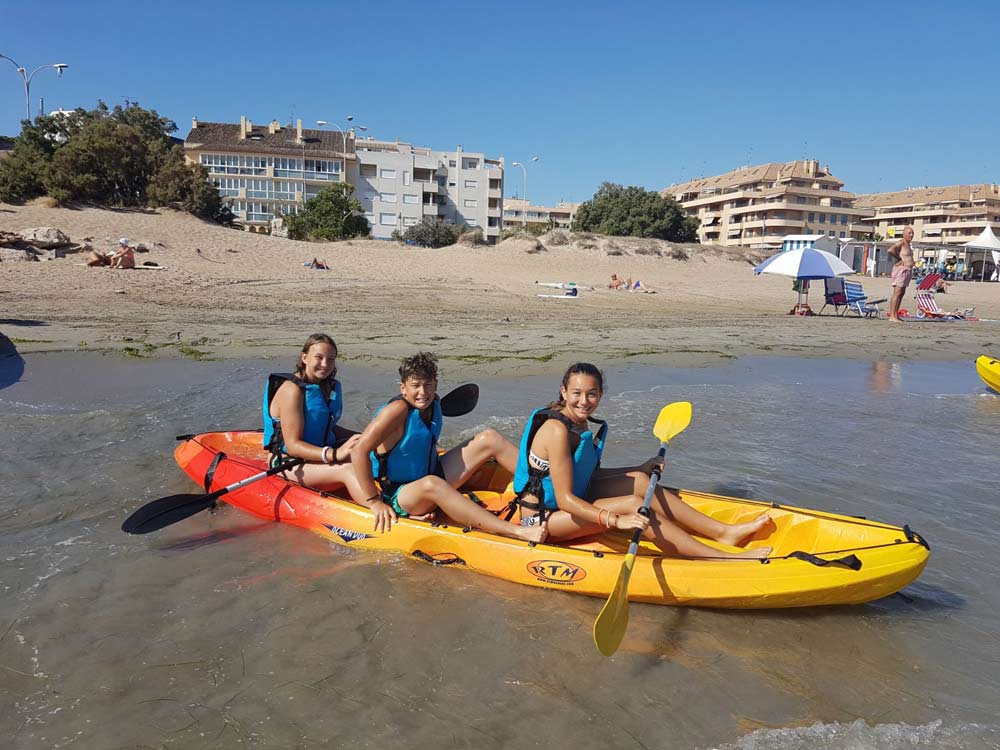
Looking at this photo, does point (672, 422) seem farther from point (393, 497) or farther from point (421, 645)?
point (421, 645)

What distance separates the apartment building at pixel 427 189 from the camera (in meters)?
57.1

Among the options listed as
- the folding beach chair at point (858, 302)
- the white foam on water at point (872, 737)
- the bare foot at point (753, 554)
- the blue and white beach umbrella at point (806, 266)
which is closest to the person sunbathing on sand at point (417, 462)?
the bare foot at point (753, 554)

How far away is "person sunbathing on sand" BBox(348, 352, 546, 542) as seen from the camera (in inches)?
149

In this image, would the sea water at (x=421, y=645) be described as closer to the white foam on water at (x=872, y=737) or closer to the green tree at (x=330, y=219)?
the white foam on water at (x=872, y=737)

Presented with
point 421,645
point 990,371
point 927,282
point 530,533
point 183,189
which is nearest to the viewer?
point 421,645

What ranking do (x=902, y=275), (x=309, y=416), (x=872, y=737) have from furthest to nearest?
(x=902, y=275) < (x=309, y=416) < (x=872, y=737)

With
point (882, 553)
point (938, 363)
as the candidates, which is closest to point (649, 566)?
point (882, 553)

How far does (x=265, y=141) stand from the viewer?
5566 centimetres

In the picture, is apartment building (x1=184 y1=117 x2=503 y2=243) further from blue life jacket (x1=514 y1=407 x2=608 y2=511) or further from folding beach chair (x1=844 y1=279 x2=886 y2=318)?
blue life jacket (x1=514 y1=407 x2=608 y2=511)

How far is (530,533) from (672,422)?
135 centimetres

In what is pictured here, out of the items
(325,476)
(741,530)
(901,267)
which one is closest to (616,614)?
(741,530)

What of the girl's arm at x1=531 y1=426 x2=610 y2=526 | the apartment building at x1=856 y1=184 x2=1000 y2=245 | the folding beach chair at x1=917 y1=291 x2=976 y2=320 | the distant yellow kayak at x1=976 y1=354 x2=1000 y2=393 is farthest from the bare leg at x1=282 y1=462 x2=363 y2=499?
the apartment building at x1=856 y1=184 x2=1000 y2=245

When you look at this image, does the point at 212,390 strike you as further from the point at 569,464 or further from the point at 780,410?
the point at 780,410

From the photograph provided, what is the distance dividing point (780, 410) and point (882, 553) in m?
4.55
